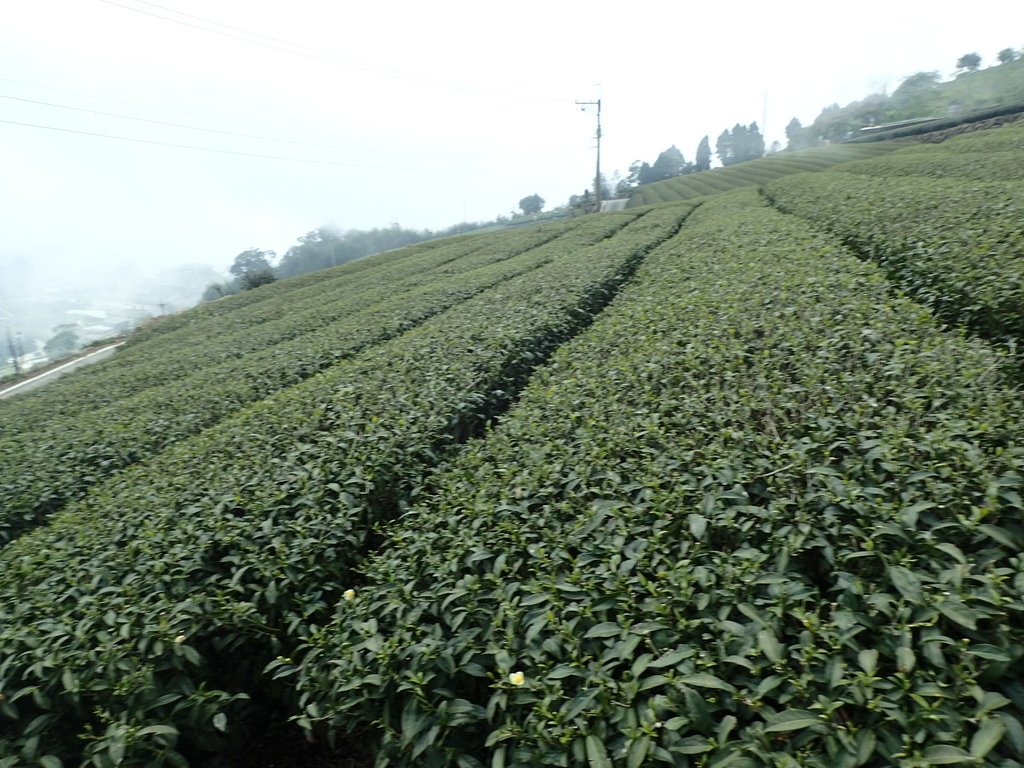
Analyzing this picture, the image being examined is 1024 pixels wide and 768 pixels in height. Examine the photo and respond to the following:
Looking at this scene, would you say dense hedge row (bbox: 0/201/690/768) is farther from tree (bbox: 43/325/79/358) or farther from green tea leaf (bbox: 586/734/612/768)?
tree (bbox: 43/325/79/358)

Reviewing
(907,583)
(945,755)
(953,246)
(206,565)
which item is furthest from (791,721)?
(953,246)

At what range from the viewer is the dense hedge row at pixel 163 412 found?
17.2ft

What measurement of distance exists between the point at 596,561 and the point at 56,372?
25.1 meters

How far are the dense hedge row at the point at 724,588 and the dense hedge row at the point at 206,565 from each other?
0.43 m

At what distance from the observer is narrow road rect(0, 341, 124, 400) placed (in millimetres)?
18281

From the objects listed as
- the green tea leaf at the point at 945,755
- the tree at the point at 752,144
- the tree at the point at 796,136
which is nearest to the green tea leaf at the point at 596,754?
the green tea leaf at the point at 945,755

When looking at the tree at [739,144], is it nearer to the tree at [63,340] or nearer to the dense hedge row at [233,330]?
the dense hedge row at [233,330]

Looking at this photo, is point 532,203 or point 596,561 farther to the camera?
point 532,203

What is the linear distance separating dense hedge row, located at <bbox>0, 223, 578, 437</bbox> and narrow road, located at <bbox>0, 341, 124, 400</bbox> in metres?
2.17

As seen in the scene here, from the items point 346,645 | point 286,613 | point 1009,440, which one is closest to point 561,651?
point 346,645

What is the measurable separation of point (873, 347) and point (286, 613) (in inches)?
153

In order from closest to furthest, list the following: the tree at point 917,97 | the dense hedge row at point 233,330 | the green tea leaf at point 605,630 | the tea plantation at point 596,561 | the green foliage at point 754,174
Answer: the tea plantation at point 596,561, the green tea leaf at point 605,630, the dense hedge row at point 233,330, the green foliage at point 754,174, the tree at point 917,97

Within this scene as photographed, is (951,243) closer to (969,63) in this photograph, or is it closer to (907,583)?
(907,583)

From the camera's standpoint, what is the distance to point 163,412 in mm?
6824
